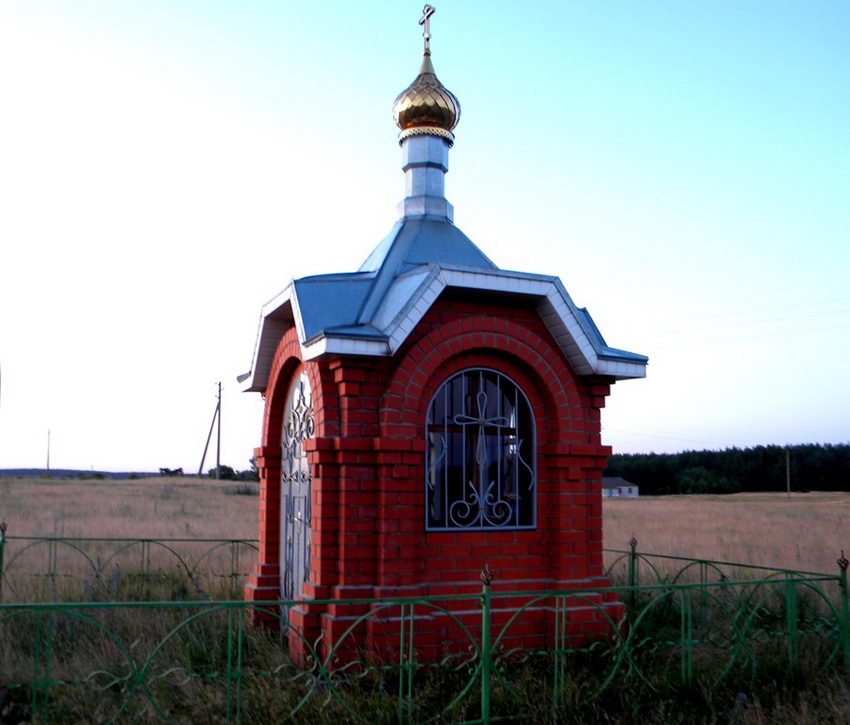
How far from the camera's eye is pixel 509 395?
25.4 ft

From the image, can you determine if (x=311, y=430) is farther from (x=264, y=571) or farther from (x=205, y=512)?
(x=205, y=512)

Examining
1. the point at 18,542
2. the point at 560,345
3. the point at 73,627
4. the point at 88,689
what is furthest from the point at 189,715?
the point at 18,542

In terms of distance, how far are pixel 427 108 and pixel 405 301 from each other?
2.92 m

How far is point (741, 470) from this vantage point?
207 ft

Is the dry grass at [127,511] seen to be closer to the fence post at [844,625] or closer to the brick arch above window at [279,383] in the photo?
the brick arch above window at [279,383]

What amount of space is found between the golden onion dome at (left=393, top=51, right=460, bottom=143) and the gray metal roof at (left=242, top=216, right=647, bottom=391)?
1101mm

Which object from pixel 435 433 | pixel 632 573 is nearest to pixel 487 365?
pixel 435 433

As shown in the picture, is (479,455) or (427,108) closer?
(479,455)

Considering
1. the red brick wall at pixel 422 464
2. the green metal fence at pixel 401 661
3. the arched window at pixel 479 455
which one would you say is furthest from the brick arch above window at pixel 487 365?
the green metal fence at pixel 401 661

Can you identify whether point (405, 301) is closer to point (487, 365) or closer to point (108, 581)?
point (487, 365)

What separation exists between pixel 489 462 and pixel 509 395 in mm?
643

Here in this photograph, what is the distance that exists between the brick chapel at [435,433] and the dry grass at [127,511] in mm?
12889

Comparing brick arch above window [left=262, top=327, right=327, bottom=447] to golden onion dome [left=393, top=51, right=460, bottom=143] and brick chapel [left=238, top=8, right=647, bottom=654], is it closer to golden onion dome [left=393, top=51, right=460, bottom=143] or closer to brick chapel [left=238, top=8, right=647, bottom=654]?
brick chapel [left=238, top=8, right=647, bottom=654]

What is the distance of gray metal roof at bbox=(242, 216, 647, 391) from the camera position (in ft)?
22.8
